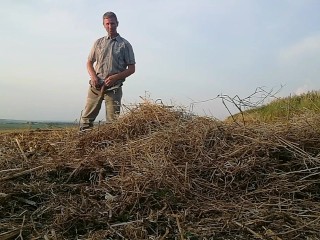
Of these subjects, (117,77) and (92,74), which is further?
(92,74)

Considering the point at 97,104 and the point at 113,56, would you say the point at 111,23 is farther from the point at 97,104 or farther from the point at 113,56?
the point at 97,104

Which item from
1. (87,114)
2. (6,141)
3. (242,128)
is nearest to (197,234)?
(242,128)

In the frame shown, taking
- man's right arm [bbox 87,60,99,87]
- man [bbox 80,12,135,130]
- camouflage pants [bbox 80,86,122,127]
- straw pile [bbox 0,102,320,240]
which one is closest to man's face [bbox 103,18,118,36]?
man [bbox 80,12,135,130]

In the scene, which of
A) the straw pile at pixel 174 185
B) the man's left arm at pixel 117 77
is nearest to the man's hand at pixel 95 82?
the man's left arm at pixel 117 77

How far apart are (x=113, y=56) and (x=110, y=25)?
43 centimetres

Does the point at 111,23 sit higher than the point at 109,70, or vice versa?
the point at 111,23

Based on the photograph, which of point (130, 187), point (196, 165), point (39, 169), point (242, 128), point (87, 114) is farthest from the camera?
point (87, 114)

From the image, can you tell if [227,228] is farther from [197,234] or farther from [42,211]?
[42,211]

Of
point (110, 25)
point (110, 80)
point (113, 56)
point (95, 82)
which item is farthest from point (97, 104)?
point (110, 25)

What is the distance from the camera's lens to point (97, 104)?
5.73 m

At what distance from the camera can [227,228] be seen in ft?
7.95

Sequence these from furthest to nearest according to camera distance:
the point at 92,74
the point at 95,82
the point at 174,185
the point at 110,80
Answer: the point at 92,74
the point at 95,82
the point at 110,80
the point at 174,185

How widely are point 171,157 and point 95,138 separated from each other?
129 cm

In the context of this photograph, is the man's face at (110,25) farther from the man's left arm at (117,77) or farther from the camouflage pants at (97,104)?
the camouflage pants at (97,104)
